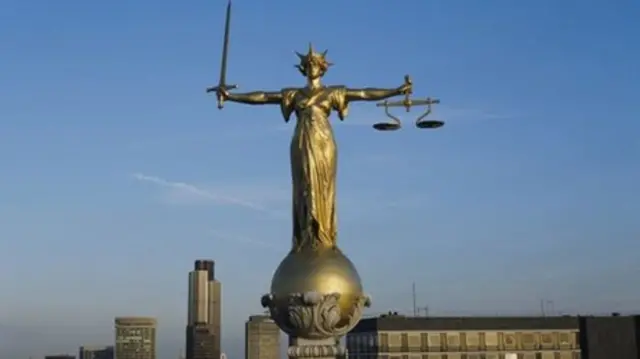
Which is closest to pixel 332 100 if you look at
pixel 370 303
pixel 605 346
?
pixel 370 303

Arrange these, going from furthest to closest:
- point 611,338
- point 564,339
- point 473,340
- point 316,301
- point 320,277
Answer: point 564,339, point 473,340, point 611,338, point 320,277, point 316,301

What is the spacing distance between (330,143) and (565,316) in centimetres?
7102

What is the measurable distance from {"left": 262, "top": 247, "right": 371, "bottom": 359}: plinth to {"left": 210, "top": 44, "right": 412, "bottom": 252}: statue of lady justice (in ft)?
2.13

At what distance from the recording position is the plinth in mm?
16453

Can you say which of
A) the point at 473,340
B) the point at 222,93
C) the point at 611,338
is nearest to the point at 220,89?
the point at 222,93

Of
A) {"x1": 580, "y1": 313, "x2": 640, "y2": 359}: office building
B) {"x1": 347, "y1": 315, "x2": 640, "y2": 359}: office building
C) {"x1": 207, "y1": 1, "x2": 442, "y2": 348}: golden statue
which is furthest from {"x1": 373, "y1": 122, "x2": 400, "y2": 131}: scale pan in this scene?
{"x1": 347, "y1": 315, "x2": 640, "y2": 359}: office building

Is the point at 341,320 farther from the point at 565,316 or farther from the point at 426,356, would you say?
the point at 565,316

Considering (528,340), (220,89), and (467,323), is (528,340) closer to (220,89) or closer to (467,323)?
(467,323)

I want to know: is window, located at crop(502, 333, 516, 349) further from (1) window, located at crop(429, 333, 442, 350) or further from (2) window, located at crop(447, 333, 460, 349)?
(1) window, located at crop(429, 333, 442, 350)

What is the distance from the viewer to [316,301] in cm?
1631

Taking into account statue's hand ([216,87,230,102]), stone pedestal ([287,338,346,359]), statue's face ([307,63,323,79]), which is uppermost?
statue's face ([307,63,323,79])

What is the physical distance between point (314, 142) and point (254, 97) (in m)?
1.46

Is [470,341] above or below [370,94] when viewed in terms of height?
below

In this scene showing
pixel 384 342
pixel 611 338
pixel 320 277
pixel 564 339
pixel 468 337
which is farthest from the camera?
pixel 564 339
